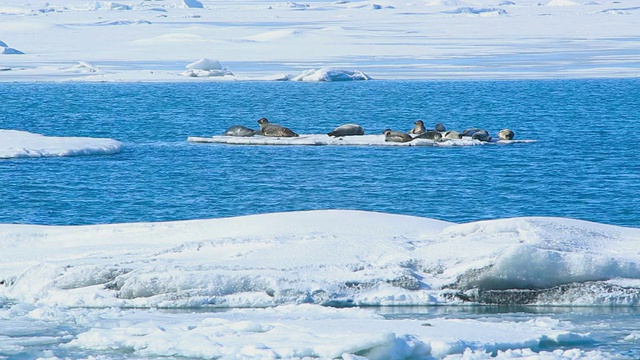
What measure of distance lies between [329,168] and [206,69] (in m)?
29.0

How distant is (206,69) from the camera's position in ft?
160

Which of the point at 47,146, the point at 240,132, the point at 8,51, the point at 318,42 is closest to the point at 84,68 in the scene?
the point at 8,51

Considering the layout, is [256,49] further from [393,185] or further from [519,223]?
[519,223]

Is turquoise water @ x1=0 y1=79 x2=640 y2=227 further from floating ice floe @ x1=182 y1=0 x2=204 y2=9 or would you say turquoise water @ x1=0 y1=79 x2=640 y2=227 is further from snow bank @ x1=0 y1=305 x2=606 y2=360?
floating ice floe @ x1=182 y1=0 x2=204 y2=9

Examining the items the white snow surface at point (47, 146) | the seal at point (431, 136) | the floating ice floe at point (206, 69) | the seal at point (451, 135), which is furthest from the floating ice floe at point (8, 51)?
the seal at point (431, 136)

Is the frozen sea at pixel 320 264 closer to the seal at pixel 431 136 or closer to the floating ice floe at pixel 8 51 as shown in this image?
the seal at pixel 431 136

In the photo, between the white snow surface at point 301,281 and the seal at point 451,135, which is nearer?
the white snow surface at point 301,281

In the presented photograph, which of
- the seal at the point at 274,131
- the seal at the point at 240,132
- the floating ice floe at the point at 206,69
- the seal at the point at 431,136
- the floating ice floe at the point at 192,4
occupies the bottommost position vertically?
the floating ice floe at the point at 206,69

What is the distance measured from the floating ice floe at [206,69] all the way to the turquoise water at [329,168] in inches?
389

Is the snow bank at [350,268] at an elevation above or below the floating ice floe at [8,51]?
above

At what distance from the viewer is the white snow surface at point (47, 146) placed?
21.7m

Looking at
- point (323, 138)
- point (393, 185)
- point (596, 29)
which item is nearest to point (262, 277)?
point (393, 185)

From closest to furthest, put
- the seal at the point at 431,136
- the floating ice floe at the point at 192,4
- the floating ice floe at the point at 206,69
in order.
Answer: the seal at the point at 431,136 → the floating ice floe at the point at 206,69 → the floating ice floe at the point at 192,4

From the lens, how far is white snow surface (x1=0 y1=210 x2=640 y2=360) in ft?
25.2
